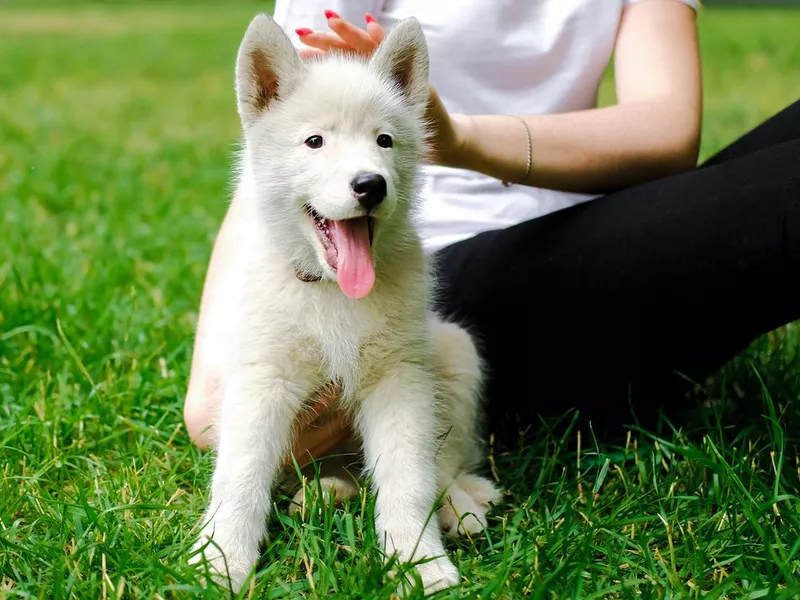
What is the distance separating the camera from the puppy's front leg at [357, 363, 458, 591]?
1918 mm

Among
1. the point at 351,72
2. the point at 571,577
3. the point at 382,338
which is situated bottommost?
the point at 571,577

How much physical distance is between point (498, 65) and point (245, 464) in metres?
1.34

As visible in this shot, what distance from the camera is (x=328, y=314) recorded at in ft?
6.87

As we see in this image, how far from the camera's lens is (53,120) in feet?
22.0

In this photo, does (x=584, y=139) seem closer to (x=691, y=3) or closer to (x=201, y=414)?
(x=691, y=3)

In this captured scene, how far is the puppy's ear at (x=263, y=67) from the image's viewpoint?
1953 mm

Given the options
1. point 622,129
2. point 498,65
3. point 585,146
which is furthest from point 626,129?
point 498,65

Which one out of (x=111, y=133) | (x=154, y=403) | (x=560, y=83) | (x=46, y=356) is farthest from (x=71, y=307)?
(x=111, y=133)

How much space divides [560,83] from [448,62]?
0.33 metres

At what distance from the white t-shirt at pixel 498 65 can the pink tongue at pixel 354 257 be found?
573 mm

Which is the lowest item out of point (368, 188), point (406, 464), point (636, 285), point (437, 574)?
point (437, 574)

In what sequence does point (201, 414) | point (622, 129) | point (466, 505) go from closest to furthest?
point (466, 505), point (201, 414), point (622, 129)

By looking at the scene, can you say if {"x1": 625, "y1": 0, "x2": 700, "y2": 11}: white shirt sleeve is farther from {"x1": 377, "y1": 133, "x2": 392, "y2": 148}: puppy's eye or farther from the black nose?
the black nose

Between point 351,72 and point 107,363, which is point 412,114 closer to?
point 351,72
